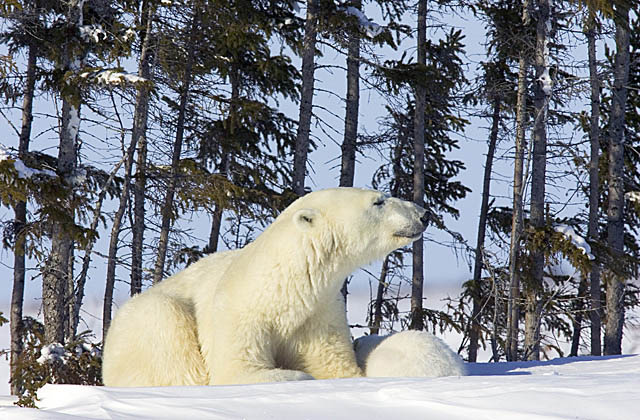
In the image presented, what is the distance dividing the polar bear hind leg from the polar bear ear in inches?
38.5

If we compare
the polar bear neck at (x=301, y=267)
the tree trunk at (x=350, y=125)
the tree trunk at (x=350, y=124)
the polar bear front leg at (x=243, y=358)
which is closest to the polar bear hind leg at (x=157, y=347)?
the polar bear front leg at (x=243, y=358)

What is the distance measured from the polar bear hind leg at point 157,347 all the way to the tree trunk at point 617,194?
487 inches

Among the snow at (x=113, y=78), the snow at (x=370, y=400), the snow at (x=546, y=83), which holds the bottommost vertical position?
the snow at (x=370, y=400)

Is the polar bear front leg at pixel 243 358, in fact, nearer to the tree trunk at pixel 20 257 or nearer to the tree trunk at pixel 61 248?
the tree trunk at pixel 61 248

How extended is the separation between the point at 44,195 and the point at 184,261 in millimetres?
5768

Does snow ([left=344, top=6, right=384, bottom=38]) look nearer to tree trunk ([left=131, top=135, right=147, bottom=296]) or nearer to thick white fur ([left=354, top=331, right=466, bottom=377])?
tree trunk ([left=131, top=135, right=147, bottom=296])

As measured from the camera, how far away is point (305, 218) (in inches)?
167

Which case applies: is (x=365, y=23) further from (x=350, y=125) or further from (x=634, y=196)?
(x=634, y=196)

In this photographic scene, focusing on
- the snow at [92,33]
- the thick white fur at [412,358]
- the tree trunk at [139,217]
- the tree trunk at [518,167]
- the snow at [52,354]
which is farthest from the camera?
the tree trunk at [518,167]

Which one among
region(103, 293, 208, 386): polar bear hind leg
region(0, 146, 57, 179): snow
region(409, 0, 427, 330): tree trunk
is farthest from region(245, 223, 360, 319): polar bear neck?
region(409, 0, 427, 330): tree trunk

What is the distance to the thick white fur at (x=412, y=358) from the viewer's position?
13.2 feet

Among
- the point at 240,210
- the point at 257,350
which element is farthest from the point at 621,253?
the point at 257,350

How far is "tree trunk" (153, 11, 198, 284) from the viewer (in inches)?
444

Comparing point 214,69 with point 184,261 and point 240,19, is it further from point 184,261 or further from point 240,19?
point 184,261
